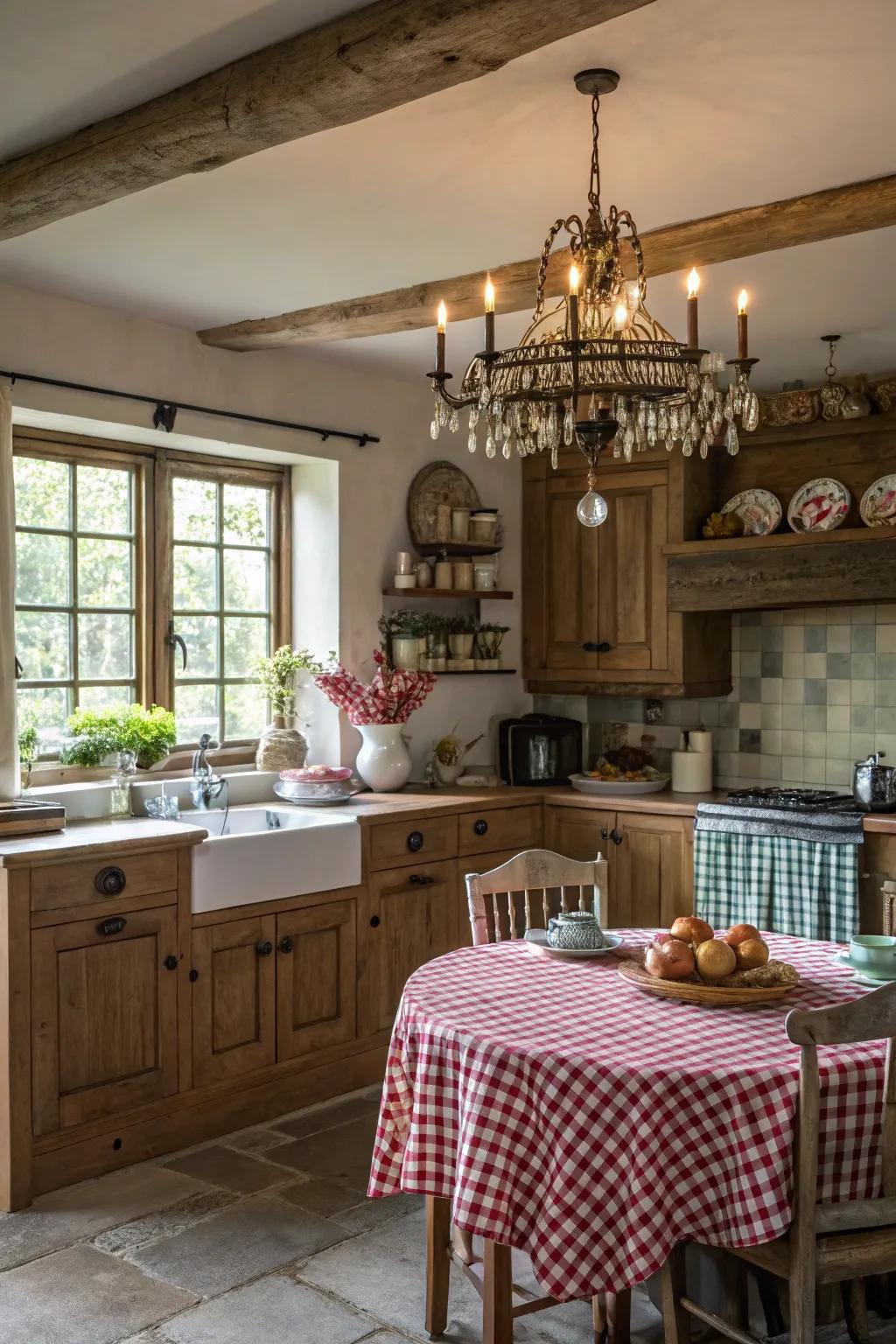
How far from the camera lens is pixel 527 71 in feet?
8.00

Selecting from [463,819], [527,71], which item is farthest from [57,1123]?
[527,71]

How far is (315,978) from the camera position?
4199 mm

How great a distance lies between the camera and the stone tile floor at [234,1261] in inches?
108

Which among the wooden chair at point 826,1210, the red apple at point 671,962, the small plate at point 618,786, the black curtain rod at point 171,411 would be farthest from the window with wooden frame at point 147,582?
the wooden chair at point 826,1210

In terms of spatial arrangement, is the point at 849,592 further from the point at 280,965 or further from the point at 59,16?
the point at 59,16

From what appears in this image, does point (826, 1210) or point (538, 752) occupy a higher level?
point (538, 752)

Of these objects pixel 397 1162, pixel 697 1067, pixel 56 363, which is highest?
pixel 56 363

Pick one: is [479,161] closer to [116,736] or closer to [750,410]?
[750,410]

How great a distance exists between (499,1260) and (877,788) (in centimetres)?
256

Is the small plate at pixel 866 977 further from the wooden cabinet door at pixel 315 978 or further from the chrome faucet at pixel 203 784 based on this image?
the chrome faucet at pixel 203 784

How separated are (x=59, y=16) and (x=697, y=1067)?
7.14ft

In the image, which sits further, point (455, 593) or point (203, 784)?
point (455, 593)

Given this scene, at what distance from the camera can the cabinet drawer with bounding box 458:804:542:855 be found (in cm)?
476

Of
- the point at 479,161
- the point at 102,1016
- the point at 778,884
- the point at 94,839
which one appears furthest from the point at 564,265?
the point at 102,1016
